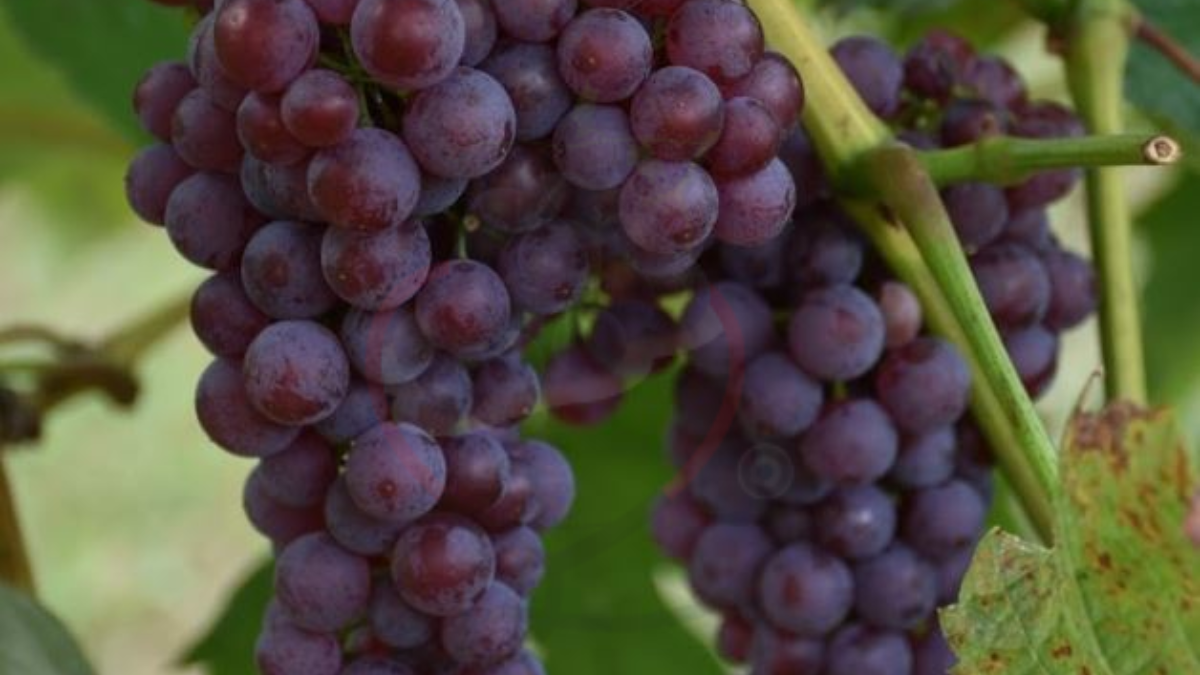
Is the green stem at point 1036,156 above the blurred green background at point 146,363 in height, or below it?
above

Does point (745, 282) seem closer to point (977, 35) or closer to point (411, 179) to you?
point (411, 179)

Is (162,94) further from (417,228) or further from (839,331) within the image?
(839,331)

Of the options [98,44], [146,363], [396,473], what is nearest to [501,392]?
[396,473]

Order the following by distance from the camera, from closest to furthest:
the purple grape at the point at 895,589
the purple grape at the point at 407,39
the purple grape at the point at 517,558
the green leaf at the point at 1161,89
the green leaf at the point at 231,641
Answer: the purple grape at the point at 407,39 < the purple grape at the point at 517,558 < the purple grape at the point at 895,589 < the green leaf at the point at 1161,89 < the green leaf at the point at 231,641

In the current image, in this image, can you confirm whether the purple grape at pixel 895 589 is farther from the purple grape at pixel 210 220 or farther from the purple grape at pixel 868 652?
the purple grape at pixel 210 220

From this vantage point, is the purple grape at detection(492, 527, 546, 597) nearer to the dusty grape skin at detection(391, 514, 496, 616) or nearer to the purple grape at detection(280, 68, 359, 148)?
the dusty grape skin at detection(391, 514, 496, 616)

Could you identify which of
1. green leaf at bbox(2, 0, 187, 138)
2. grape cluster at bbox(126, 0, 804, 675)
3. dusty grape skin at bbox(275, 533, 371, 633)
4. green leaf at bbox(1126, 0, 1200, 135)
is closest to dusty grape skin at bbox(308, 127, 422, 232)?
grape cluster at bbox(126, 0, 804, 675)

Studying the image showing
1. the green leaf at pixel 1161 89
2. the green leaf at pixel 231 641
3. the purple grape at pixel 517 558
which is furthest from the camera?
the green leaf at pixel 231 641

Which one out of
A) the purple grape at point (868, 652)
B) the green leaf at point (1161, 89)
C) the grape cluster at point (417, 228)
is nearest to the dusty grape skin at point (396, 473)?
the grape cluster at point (417, 228)

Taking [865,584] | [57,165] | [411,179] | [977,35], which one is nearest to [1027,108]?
[865,584]
